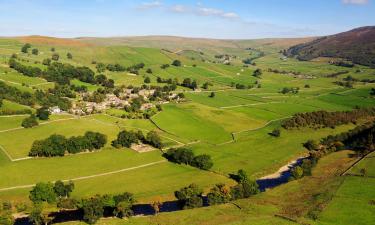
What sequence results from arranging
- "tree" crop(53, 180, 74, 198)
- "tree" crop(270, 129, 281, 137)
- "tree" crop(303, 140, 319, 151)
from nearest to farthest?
"tree" crop(53, 180, 74, 198), "tree" crop(303, 140, 319, 151), "tree" crop(270, 129, 281, 137)

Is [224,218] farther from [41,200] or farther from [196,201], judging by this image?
[41,200]

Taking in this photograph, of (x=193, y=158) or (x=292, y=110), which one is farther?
(x=292, y=110)

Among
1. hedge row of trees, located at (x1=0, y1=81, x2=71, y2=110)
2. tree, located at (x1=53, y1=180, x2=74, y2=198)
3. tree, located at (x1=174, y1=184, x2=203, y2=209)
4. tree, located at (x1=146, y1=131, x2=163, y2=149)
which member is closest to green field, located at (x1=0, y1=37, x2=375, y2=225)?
tree, located at (x1=53, y1=180, x2=74, y2=198)

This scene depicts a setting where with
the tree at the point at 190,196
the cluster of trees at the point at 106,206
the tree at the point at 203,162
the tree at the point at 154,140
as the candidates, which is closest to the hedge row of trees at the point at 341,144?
the tree at the point at 203,162

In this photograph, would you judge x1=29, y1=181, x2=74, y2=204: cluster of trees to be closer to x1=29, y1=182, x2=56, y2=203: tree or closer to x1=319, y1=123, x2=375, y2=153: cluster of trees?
x1=29, y1=182, x2=56, y2=203: tree

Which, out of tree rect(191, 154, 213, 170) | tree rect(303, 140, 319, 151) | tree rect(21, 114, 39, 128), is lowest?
tree rect(303, 140, 319, 151)

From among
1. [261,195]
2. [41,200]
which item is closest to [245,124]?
[261,195]

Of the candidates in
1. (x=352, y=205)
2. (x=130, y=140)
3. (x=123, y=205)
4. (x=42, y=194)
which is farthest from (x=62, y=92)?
(x=352, y=205)
